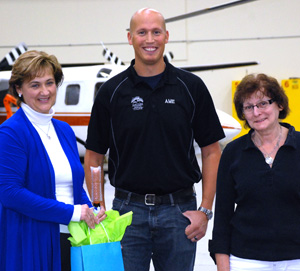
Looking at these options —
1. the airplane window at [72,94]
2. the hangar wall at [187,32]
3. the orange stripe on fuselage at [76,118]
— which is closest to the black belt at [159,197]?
the orange stripe on fuselage at [76,118]

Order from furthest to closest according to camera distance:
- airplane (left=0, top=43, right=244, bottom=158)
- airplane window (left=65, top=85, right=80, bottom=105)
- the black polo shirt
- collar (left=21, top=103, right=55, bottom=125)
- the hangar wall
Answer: the hangar wall → airplane window (left=65, top=85, right=80, bottom=105) → airplane (left=0, top=43, right=244, bottom=158) → the black polo shirt → collar (left=21, top=103, right=55, bottom=125)

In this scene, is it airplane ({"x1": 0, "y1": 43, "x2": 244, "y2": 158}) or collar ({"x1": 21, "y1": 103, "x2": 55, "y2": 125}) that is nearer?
collar ({"x1": 21, "y1": 103, "x2": 55, "y2": 125})

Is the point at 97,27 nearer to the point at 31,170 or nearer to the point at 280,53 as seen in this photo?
the point at 280,53

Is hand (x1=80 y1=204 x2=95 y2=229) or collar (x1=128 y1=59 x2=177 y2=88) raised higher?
collar (x1=128 y1=59 x2=177 y2=88)

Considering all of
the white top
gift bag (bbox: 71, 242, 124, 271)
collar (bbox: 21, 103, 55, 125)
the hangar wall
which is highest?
the hangar wall

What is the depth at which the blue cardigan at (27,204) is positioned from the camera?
2096mm

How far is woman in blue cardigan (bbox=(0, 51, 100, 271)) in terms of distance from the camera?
6.92ft

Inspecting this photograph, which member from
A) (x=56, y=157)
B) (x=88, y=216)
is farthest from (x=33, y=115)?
(x=88, y=216)

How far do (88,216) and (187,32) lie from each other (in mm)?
14713

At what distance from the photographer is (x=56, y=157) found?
2287 millimetres

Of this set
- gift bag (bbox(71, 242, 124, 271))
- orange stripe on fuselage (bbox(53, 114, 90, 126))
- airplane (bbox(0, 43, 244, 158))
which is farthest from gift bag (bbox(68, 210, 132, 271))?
orange stripe on fuselage (bbox(53, 114, 90, 126))

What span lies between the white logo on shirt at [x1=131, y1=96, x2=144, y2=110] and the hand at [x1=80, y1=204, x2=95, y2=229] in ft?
2.08

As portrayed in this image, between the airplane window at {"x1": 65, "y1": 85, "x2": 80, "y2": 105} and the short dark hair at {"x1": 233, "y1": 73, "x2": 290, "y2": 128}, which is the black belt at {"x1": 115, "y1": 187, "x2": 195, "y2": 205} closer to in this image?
the short dark hair at {"x1": 233, "y1": 73, "x2": 290, "y2": 128}

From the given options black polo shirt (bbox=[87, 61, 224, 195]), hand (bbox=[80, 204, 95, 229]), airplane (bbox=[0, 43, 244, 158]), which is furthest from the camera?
airplane (bbox=[0, 43, 244, 158])
